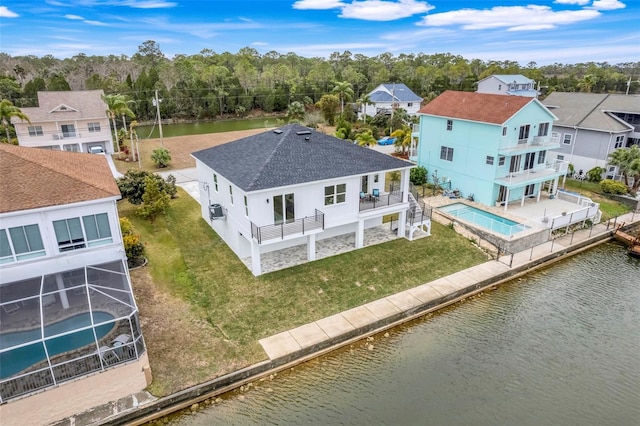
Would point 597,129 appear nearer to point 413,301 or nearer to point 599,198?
point 599,198

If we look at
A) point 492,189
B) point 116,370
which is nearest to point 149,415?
point 116,370

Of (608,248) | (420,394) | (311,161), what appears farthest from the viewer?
(608,248)

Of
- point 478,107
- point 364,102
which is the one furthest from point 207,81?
point 478,107

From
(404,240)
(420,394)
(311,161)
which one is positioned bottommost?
(420,394)

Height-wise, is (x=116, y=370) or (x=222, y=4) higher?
(x=222, y=4)

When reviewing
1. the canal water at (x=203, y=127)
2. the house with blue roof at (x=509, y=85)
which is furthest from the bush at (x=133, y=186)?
the house with blue roof at (x=509, y=85)

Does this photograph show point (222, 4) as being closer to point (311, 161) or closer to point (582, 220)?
point (311, 161)

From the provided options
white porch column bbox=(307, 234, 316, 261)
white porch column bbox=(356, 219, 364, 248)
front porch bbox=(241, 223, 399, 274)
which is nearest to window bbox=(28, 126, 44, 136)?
front porch bbox=(241, 223, 399, 274)
